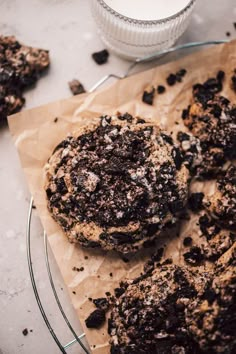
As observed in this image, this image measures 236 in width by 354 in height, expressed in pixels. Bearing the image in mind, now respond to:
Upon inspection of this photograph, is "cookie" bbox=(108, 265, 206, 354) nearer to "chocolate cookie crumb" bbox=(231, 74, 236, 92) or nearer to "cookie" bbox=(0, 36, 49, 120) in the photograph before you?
"chocolate cookie crumb" bbox=(231, 74, 236, 92)

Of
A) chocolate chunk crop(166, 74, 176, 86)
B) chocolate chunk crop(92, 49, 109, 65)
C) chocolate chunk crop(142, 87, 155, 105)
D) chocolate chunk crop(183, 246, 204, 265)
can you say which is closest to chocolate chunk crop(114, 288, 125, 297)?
chocolate chunk crop(183, 246, 204, 265)

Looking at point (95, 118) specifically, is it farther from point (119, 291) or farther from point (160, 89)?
point (119, 291)

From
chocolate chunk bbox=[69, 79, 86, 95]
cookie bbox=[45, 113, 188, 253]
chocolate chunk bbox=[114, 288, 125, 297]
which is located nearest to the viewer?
cookie bbox=[45, 113, 188, 253]

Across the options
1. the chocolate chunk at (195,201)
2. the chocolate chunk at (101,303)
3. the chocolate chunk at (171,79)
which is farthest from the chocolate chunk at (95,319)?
the chocolate chunk at (171,79)

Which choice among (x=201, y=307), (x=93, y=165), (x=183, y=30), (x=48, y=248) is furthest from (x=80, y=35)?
(x=201, y=307)

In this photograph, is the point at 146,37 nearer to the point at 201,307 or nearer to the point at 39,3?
the point at 39,3

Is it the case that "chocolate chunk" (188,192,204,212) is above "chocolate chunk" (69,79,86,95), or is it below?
below
